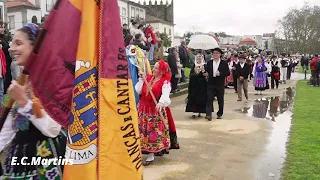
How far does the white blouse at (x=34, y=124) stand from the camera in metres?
2.69

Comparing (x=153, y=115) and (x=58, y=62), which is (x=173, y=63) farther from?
(x=58, y=62)

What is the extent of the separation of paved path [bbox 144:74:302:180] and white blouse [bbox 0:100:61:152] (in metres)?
3.07

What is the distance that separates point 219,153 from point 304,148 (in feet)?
5.16

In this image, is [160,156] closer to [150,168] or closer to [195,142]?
[150,168]

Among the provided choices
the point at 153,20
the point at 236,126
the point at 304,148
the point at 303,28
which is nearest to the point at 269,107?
the point at 236,126

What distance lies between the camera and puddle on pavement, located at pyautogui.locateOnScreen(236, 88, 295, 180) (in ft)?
20.0

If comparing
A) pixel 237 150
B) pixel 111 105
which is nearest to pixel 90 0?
pixel 111 105

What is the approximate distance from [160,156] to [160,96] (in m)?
1.10

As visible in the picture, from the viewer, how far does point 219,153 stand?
23.0ft

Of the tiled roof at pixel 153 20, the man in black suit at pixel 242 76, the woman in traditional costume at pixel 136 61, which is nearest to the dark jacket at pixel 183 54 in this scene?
the man in black suit at pixel 242 76

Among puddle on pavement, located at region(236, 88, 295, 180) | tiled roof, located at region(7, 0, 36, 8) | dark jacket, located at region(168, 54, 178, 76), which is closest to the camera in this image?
puddle on pavement, located at region(236, 88, 295, 180)

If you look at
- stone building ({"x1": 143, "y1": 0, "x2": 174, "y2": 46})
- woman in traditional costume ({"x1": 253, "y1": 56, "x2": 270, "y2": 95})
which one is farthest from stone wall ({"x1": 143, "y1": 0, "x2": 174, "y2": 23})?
woman in traditional costume ({"x1": 253, "y1": 56, "x2": 270, "y2": 95})

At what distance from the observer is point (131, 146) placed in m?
2.84

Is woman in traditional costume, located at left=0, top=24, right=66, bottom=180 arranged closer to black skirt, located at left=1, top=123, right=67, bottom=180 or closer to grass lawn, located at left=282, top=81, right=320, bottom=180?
black skirt, located at left=1, top=123, right=67, bottom=180
